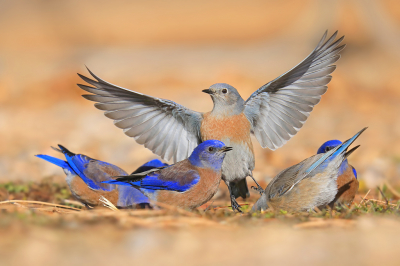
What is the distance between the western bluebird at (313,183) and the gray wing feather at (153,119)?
5.40 feet

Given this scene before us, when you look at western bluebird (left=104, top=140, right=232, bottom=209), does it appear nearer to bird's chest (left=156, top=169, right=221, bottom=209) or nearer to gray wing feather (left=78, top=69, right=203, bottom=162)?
bird's chest (left=156, top=169, right=221, bottom=209)

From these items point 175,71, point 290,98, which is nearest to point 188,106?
point 175,71

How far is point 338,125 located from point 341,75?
5055 millimetres

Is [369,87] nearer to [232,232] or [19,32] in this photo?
[232,232]

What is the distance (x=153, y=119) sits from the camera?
6102 millimetres

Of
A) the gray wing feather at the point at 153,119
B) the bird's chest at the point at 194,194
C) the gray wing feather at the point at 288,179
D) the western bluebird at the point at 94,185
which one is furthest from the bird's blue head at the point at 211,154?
the gray wing feather at the point at 153,119

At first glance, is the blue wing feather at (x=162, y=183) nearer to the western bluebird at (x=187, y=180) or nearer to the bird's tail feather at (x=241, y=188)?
the western bluebird at (x=187, y=180)

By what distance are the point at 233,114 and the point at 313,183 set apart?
5.08 ft

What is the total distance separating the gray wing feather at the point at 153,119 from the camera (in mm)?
5820

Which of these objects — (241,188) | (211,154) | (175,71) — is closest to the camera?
(211,154)

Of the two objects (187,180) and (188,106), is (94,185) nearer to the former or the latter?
(187,180)

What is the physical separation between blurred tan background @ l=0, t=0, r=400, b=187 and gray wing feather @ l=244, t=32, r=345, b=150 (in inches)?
73.7

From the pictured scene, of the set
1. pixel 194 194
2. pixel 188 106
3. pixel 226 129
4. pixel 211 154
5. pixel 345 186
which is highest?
pixel 188 106

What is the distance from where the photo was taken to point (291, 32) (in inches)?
1025
